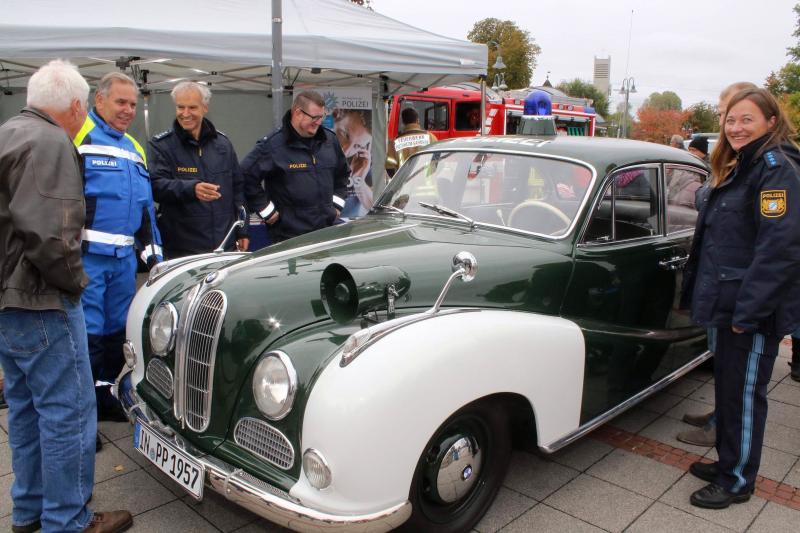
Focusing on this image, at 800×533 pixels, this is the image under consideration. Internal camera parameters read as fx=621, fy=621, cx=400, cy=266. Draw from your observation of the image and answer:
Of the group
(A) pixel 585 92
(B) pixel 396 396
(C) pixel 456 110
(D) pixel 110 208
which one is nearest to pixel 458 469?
(B) pixel 396 396

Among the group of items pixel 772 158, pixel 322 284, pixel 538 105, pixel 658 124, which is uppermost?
pixel 658 124

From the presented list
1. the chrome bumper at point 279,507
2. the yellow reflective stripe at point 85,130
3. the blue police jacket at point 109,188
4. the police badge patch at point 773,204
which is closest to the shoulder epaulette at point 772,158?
the police badge patch at point 773,204

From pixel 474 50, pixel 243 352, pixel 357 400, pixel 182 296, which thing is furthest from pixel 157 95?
pixel 357 400

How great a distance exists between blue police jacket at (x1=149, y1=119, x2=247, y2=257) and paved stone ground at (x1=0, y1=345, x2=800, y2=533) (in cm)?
133

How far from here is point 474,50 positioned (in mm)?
7207

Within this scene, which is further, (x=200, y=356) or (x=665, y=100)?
(x=665, y=100)

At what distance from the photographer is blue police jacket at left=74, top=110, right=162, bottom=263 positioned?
3.39 m

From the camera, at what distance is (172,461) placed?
101 inches

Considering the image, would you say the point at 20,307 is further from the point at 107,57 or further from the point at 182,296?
the point at 107,57

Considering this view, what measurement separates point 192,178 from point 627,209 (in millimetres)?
2858

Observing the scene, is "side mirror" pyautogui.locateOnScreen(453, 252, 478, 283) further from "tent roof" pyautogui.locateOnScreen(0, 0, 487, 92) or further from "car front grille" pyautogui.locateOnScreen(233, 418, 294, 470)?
"tent roof" pyautogui.locateOnScreen(0, 0, 487, 92)

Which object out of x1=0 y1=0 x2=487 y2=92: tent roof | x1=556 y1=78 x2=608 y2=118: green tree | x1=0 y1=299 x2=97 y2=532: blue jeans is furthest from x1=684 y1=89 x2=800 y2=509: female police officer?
x1=556 y1=78 x2=608 y2=118: green tree

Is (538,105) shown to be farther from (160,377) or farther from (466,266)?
(160,377)

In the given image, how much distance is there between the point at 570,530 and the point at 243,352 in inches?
67.5
